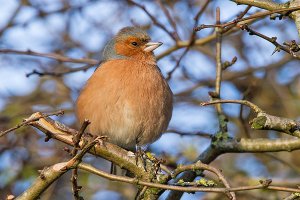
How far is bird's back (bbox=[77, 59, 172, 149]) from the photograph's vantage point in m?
5.68

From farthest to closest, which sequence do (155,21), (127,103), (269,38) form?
(155,21) → (127,103) → (269,38)

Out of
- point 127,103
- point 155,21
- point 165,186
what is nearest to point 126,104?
point 127,103

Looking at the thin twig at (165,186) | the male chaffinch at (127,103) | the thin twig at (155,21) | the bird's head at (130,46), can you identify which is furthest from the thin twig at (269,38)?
the bird's head at (130,46)

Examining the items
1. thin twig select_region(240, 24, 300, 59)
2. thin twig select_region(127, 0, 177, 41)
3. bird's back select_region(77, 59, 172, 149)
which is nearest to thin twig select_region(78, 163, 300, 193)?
thin twig select_region(240, 24, 300, 59)

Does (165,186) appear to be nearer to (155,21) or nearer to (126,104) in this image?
(126,104)

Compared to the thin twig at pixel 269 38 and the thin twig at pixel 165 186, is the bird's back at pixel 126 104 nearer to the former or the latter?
the thin twig at pixel 165 186

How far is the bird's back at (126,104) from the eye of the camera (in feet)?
18.6

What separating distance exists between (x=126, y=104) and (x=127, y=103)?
0.05 ft

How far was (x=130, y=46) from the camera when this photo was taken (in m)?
6.64

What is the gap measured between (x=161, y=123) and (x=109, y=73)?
0.73 metres

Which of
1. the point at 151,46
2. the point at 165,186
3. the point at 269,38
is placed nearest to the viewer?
the point at 165,186

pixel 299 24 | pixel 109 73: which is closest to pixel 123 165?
pixel 299 24

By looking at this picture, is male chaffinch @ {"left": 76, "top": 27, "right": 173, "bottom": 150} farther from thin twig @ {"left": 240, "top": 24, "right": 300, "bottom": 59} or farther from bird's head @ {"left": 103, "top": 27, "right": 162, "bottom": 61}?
thin twig @ {"left": 240, "top": 24, "right": 300, "bottom": 59}

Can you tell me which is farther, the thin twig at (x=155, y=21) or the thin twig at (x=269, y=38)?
the thin twig at (x=155, y=21)
